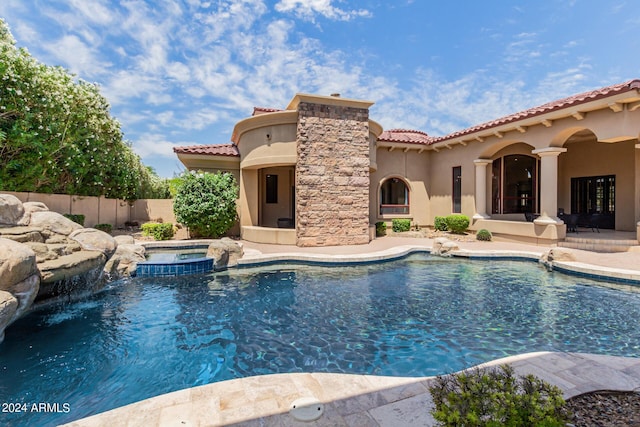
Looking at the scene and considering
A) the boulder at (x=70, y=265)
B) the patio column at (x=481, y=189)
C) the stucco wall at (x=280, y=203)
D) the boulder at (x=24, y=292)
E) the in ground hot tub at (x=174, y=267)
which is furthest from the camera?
the stucco wall at (x=280, y=203)

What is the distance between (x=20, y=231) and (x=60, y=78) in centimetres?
1063

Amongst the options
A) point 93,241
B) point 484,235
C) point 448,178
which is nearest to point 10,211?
point 93,241

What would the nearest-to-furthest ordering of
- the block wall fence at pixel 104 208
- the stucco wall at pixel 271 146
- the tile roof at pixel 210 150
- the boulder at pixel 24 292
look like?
1. the boulder at pixel 24 292
2. the stucco wall at pixel 271 146
3. the block wall fence at pixel 104 208
4. the tile roof at pixel 210 150

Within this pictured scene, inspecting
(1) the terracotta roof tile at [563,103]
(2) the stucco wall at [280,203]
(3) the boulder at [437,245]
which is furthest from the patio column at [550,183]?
(2) the stucco wall at [280,203]

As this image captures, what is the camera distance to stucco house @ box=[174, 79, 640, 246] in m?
12.0

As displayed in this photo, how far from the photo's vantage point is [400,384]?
125 inches

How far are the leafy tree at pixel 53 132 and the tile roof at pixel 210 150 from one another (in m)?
4.40

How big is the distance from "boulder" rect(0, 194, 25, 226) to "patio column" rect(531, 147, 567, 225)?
1674 centimetres

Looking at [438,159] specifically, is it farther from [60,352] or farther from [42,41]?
[42,41]

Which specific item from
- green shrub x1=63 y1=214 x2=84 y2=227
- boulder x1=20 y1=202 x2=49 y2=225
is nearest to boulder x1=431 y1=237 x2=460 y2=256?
boulder x1=20 y1=202 x2=49 y2=225

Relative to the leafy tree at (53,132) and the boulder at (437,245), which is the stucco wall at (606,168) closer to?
the boulder at (437,245)

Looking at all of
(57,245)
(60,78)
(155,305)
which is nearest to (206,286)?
(155,305)

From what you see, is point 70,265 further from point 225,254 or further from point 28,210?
point 225,254

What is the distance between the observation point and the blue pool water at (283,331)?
3918mm
